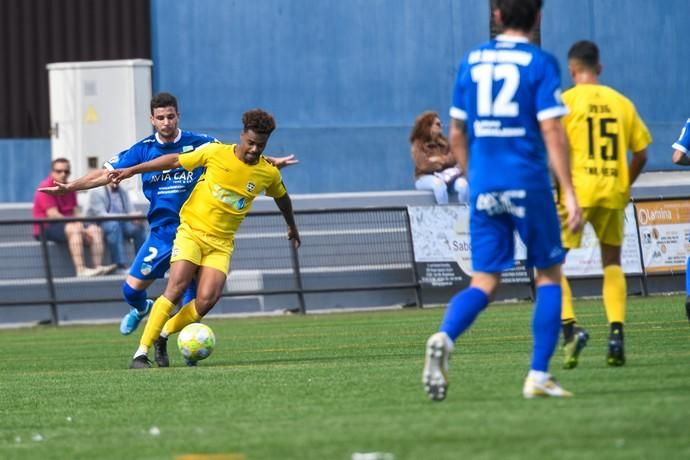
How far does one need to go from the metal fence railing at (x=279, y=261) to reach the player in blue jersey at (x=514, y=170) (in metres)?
13.0

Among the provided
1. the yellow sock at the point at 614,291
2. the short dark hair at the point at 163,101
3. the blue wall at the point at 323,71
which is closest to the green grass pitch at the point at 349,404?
the yellow sock at the point at 614,291

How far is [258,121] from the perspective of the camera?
1225cm

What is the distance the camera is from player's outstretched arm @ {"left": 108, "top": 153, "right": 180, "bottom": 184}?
12.3m

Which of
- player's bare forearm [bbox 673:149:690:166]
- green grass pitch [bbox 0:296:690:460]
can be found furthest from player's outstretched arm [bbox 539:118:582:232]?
player's bare forearm [bbox 673:149:690:166]

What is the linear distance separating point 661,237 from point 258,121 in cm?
1118

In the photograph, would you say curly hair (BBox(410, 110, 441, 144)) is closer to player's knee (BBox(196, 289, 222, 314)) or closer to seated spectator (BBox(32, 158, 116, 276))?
seated spectator (BBox(32, 158, 116, 276))

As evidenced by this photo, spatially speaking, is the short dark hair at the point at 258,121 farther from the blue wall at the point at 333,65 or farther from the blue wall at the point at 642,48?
the blue wall at the point at 642,48

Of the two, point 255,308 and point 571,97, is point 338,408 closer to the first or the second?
Answer: point 571,97

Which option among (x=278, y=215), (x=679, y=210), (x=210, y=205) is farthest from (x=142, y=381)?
(x=679, y=210)

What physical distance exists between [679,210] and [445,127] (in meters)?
6.20

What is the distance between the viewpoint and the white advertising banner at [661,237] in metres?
22.1

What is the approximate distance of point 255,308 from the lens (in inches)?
862

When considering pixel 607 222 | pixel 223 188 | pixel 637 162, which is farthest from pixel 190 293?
pixel 637 162

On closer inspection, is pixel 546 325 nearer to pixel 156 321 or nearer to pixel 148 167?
pixel 148 167
